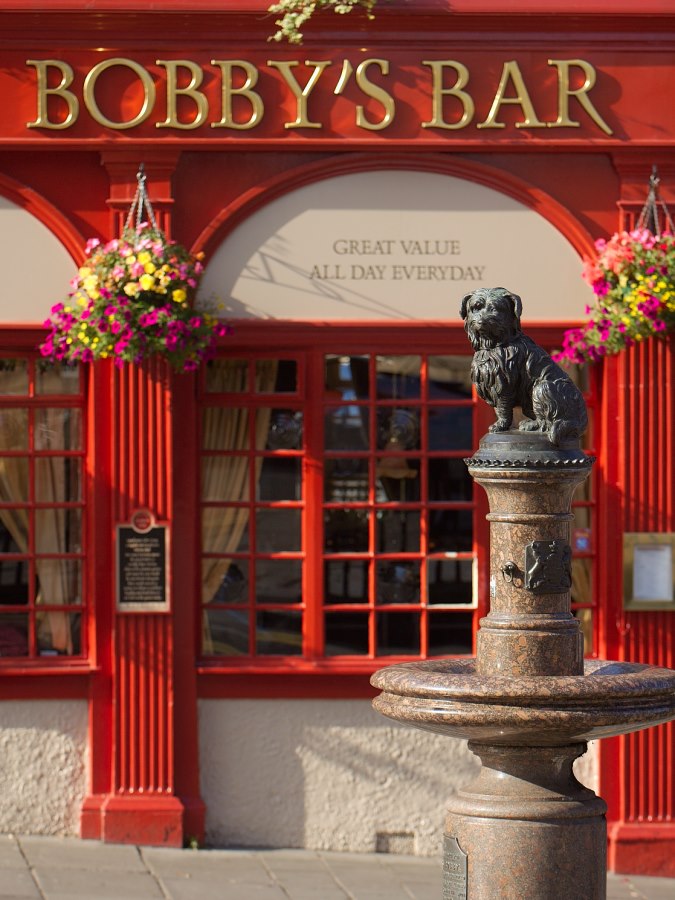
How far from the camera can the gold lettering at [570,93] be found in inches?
357

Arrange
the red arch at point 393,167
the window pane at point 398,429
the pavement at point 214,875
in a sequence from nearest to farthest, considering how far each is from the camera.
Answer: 1. the pavement at point 214,875
2. the red arch at point 393,167
3. the window pane at point 398,429

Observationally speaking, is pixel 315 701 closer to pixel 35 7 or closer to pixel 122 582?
pixel 122 582

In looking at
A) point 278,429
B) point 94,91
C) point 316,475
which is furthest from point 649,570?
point 94,91

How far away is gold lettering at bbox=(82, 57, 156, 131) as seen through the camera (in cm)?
898

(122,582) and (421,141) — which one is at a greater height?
(421,141)

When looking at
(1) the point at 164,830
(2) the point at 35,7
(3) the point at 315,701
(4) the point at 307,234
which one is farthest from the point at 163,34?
(1) the point at 164,830

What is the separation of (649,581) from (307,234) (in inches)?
107

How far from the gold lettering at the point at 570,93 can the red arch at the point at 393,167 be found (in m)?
0.41

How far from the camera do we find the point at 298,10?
888 centimetres

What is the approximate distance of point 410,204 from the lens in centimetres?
920

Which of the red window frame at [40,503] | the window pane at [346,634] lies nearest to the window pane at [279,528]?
the window pane at [346,634]

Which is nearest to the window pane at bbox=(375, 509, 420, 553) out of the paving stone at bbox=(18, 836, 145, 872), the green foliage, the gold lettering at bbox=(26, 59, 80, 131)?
the paving stone at bbox=(18, 836, 145, 872)

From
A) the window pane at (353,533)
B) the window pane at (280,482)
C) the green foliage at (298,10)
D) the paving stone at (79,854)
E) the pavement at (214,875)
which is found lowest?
the pavement at (214,875)

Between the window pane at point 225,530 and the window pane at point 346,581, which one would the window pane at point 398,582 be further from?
the window pane at point 225,530
